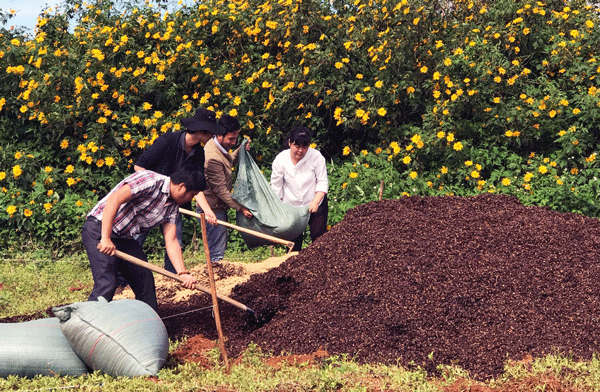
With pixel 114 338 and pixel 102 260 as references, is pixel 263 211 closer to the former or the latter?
pixel 102 260

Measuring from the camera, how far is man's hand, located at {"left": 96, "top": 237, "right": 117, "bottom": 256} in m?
4.35

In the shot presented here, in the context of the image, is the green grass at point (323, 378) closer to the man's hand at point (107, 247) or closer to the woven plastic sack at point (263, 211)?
the man's hand at point (107, 247)

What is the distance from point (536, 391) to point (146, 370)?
2.06 m

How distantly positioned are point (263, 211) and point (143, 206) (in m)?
2.01

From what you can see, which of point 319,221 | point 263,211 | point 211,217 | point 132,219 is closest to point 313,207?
point 319,221

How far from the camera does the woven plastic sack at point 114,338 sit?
4.01m

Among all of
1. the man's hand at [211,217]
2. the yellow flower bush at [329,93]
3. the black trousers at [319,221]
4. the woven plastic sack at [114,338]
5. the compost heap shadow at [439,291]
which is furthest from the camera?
the yellow flower bush at [329,93]

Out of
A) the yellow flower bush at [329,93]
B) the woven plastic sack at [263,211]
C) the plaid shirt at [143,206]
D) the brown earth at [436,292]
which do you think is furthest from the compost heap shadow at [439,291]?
the yellow flower bush at [329,93]

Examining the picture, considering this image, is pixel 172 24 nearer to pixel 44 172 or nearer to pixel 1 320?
pixel 44 172

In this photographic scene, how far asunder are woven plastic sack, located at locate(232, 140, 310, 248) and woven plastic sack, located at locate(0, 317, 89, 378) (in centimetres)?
244

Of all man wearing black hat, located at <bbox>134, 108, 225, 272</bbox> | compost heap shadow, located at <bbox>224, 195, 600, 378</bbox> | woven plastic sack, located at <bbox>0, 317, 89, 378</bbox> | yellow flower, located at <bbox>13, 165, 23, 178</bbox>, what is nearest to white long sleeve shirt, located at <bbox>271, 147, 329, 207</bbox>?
compost heap shadow, located at <bbox>224, 195, 600, 378</bbox>

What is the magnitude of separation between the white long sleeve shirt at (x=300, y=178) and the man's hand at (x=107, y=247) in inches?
93.4

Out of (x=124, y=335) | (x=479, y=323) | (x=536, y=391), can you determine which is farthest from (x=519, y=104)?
(x=124, y=335)

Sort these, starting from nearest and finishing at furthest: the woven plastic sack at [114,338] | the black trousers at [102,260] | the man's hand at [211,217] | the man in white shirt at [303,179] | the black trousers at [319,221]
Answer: the woven plastic sack at [114,338] < the black trousers at [102,260] < the man's hand at [211,217] < the man in white shirt at [303,179] < the black trousers at [319,221]
